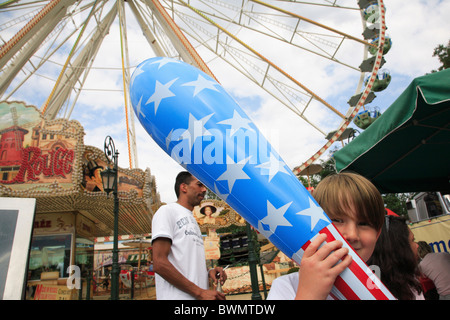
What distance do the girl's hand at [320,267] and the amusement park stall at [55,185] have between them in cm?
741

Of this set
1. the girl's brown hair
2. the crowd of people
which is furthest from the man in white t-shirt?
the girl's brown hair

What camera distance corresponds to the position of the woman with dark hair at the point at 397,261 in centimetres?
141

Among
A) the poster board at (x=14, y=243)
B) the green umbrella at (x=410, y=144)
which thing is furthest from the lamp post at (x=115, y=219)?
the green umbrella at (x=410, y=144)

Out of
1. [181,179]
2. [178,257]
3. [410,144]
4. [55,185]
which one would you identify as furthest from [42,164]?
[410,144]

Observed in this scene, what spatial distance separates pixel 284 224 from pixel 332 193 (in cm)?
25

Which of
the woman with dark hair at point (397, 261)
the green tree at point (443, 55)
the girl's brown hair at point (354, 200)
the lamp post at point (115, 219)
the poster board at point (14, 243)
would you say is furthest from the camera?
the green tree at point (443, 55)

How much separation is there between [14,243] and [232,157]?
2.70 m

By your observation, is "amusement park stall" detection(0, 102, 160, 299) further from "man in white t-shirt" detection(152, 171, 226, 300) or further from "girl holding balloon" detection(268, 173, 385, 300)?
"girl holding balloon" detection(268, 173, 385, 300)
